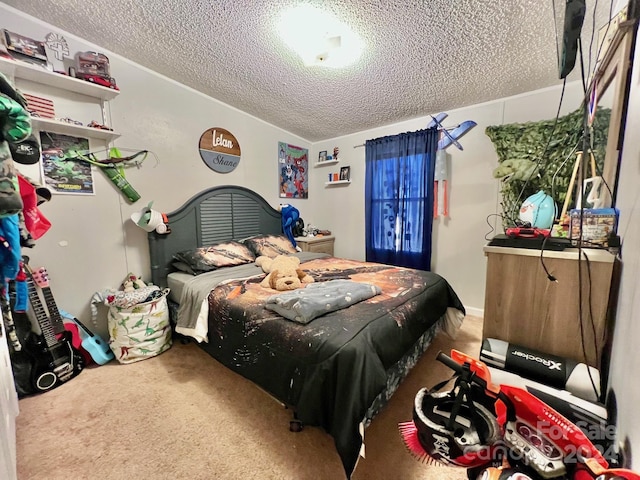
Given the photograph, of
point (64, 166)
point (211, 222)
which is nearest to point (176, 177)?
point (211, 222)

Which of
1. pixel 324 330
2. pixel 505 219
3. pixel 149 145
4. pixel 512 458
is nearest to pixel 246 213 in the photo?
pixel 149 145

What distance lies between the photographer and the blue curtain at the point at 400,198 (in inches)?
118

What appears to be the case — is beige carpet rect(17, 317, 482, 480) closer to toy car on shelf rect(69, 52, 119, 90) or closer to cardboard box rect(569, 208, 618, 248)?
cardboard box rect(569, 208, 618, 248)

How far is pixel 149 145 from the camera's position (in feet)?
7.97

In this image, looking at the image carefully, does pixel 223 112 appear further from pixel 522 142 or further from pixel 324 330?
pixel 522 142

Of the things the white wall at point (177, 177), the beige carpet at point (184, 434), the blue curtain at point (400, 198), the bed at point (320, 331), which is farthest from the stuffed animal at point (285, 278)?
the blue curtain at point (400, 198)

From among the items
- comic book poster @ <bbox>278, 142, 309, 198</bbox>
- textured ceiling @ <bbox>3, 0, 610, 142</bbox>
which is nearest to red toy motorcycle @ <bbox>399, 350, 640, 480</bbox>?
textured ceiling @ <bbox>3, 0, 610, 142</bbox>

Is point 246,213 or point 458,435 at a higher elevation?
point 246,213

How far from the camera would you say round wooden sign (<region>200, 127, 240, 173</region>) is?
9.18ft

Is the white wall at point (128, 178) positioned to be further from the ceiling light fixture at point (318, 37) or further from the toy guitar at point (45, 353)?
the ceiling light fixture at point (318, 37)

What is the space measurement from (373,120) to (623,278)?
2.81 m

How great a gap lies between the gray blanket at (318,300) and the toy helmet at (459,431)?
2.24 ft

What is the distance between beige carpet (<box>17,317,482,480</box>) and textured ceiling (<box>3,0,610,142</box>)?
2345 mm

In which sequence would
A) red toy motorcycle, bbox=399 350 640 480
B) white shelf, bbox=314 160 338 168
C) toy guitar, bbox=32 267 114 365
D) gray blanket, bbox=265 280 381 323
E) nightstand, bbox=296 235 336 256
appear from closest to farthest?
red toy motorcycle, bbox=399 350 640 480 < gray blanket, bbox=265 280 381 323 < toy guitar, bbox=32 267 114 365 < nightstand, bbox=296 235 336 256 < white shelf, bbox=314 160 338 168
